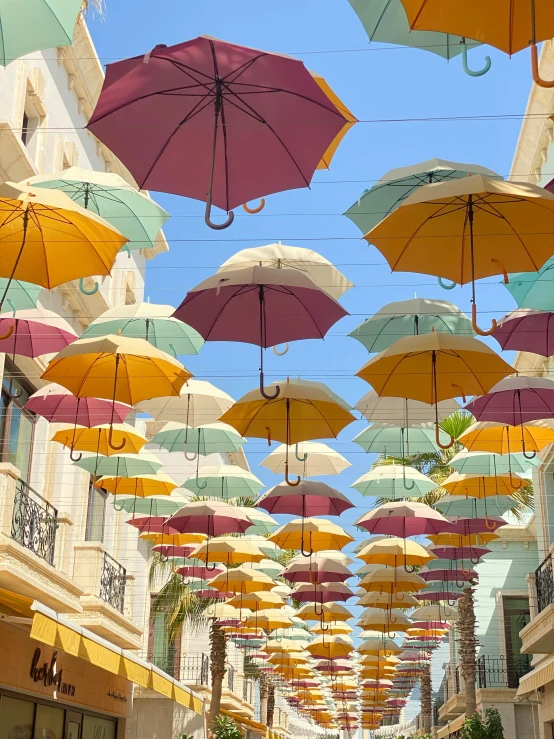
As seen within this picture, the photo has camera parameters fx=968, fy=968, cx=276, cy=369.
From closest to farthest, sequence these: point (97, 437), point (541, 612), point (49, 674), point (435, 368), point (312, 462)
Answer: point (435, 368) → point (97, 437) → point (49, 674) → point (312, 462) → point (541, 612)

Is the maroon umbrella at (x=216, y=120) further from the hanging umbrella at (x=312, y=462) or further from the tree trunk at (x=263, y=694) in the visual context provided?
the tree trunk at (x=263, y=694)

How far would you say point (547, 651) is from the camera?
64.8 ft

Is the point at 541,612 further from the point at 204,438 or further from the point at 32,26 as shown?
the point at 32,26

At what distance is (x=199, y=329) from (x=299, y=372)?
2.56m

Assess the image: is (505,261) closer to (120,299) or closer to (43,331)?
(43,331)

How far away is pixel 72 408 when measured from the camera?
1310 cm

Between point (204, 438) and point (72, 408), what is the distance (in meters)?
3.32

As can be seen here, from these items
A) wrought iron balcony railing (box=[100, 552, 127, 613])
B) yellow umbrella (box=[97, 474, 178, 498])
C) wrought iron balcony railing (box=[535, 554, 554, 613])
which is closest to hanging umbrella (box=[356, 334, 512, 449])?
yellow umbrella (box=[97, 474, 178, 498])

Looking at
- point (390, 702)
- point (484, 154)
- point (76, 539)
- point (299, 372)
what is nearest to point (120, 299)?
point (76, 539)

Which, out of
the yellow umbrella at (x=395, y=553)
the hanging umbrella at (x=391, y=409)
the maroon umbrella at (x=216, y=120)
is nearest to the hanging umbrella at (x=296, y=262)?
the hanging umbrella at (x=391, y=409)

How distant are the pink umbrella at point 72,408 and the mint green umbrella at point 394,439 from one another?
500 cm

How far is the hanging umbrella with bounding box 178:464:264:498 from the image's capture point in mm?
17484

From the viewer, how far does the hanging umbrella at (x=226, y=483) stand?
17.5 metres

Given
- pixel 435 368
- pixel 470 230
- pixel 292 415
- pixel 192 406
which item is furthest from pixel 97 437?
pixel 470 230
